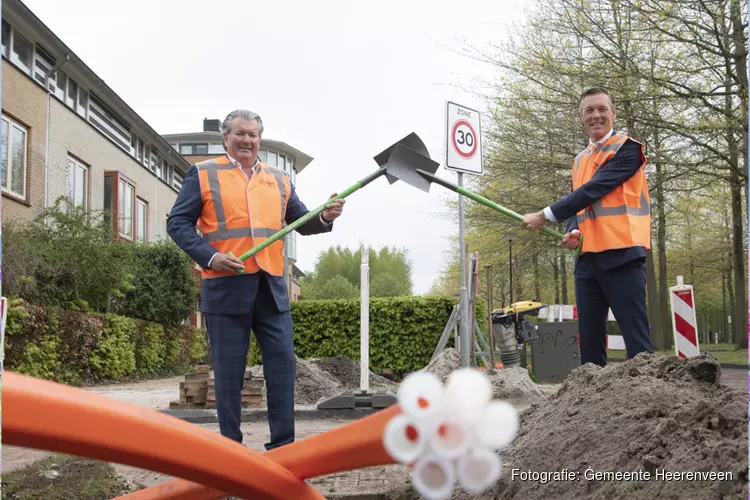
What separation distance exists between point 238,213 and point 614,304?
192cm

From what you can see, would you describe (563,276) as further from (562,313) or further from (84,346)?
(84,346)

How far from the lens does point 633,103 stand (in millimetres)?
13203

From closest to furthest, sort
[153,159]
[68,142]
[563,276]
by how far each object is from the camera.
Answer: [68,142], [563,276], [153,159]

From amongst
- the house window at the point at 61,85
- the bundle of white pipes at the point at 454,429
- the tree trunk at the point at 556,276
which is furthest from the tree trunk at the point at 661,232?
the bundle of white pipes at the point at 454,429

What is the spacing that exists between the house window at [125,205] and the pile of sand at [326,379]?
12.4 metres

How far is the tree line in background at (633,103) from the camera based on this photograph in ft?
41.9

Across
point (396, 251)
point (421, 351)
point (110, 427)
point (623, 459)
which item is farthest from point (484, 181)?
point (396, 251)

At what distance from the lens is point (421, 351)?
1388 centimetres

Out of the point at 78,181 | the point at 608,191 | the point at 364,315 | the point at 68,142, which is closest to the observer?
the point at 608,191

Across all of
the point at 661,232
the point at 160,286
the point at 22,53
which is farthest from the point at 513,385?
the point at 160,286

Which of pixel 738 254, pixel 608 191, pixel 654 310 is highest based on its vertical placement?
pixel 738 254

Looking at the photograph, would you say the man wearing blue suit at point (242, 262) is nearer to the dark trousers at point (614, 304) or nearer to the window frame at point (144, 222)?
the dark trousers at point (614, 304)

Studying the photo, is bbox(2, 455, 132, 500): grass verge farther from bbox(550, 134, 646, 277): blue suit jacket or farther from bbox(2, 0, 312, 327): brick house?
bbox(2, 0, 312, 327): brick house

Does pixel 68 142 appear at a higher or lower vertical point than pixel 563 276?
higher
